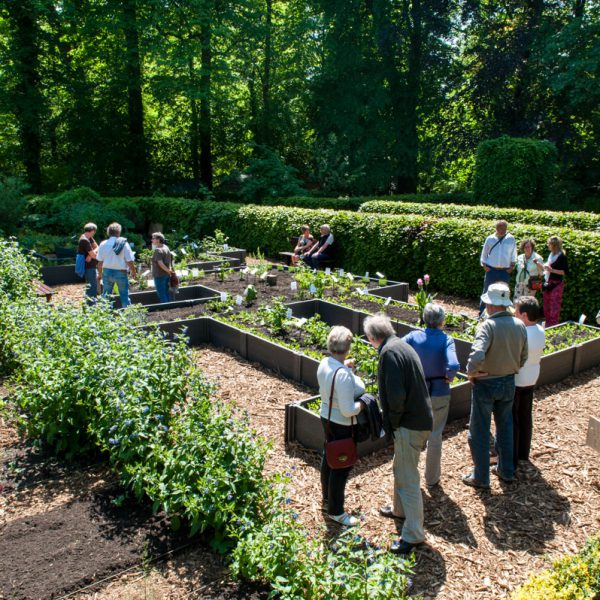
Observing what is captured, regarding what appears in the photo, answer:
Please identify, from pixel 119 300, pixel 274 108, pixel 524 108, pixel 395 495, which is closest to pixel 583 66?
pixel 524 108

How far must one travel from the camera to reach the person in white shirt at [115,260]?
29.8 feet

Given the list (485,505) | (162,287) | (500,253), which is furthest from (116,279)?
(485,505)

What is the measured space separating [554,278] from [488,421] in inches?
189

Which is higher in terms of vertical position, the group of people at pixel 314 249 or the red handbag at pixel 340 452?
the group of people at pixel 314 249

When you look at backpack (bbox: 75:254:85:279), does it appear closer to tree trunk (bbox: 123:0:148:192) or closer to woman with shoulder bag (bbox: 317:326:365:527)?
woman with shoulder bag (bbox: 317:326:365:527)

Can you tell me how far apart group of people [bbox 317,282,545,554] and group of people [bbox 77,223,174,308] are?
555 centimetres

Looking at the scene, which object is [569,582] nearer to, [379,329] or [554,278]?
[379,329]

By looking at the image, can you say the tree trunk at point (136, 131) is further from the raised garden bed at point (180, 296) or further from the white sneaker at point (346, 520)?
the white sneaker at point (346, 520)

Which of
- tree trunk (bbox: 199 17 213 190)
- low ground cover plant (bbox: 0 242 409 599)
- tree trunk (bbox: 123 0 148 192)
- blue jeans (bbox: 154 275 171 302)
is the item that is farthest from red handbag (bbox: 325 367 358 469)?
tree trunk (bbox: 123 0 148 192)

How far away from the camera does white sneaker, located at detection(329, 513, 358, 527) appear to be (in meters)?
4.35

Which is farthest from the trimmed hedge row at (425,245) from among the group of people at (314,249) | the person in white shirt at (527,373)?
the person in white shirt at (527,373)

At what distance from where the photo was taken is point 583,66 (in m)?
20.9

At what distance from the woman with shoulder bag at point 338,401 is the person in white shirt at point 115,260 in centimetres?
574

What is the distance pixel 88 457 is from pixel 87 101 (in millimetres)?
25034
